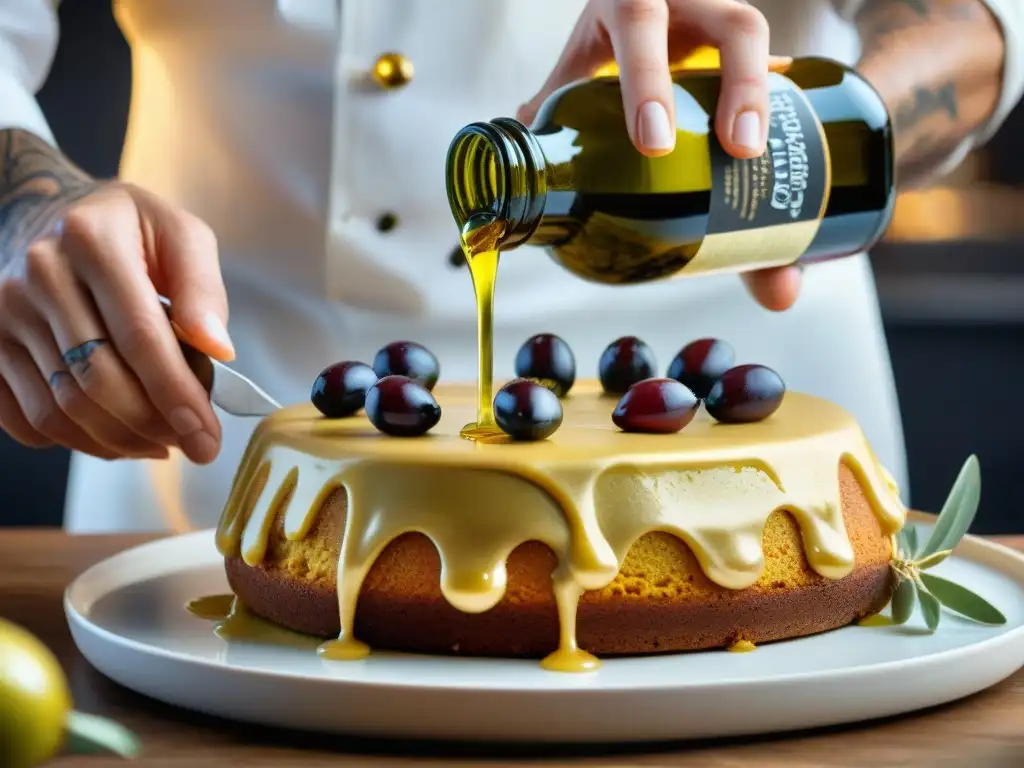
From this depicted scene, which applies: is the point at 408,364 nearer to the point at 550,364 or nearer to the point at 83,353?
the point at 550,364

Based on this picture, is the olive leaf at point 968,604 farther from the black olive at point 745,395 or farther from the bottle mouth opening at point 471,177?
the bottle mouth opening at point 471,177

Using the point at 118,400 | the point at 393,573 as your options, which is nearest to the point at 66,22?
the point at 118,400

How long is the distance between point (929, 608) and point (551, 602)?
0.30 metres

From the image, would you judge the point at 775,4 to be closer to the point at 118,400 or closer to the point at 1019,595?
the point at 1019,595

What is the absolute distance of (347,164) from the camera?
1710 mm

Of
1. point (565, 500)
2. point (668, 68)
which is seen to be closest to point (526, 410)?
point (565, 500)

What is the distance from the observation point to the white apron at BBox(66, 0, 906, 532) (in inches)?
66.6

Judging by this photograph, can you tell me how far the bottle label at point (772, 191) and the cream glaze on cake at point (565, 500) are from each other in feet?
0.52

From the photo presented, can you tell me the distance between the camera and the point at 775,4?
1.77 meters

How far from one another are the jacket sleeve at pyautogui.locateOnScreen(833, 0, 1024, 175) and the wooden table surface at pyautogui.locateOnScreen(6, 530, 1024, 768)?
3.11 ft

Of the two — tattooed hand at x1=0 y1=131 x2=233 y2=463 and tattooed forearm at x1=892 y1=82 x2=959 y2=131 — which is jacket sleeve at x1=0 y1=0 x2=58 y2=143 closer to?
tattooed hand at x1=0 y1=131 x2=233 y2=463

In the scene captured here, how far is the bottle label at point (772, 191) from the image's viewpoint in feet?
3.80

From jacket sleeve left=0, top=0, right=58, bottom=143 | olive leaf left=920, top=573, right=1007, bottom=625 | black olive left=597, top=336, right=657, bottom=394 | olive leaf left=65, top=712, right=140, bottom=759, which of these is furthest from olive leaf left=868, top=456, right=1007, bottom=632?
jacket sleeve left=0, top=0, right=58, bottom=143

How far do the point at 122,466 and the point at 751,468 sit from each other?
1.08m
